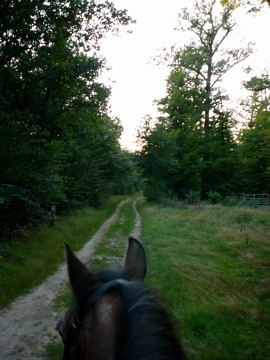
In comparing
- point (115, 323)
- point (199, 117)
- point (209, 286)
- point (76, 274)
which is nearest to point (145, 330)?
point (115, 323)

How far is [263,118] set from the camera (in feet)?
20.2

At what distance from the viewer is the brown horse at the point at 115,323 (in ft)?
2.97

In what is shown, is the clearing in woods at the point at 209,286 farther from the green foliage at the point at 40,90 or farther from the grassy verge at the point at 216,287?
the green foliage at the point at 40,90

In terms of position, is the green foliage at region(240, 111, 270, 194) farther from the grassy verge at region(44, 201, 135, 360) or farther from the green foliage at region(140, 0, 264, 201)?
the green foliage at region(140, 0, 264, 201)

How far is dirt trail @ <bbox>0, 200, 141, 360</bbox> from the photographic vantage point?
3.81m

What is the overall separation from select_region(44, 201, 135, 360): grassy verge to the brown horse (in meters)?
0.22

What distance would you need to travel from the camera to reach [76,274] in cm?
134

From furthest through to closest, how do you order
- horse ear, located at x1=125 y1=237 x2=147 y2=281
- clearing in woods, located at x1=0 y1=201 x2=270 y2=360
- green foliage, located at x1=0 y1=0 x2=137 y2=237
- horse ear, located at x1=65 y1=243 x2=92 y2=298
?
green foliage, located at x1=0 y1=0 x2=137 y2=237 < clearing in woods, located at x1=0 y1=201 x2=270 y2=360 < horse ear, located at x1=125 y1=237 x2=147 y2=281 < horse ear, located at x1=65 y1=243 x2=92 y2=298

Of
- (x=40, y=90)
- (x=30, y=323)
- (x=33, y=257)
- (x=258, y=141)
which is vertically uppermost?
(x=40, y=90)

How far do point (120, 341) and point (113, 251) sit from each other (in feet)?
28.6

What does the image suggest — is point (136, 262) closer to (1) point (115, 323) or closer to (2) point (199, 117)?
(1) point (115, 323)

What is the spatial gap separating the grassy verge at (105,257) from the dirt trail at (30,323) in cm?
15

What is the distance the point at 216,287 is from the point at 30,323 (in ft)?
12.2

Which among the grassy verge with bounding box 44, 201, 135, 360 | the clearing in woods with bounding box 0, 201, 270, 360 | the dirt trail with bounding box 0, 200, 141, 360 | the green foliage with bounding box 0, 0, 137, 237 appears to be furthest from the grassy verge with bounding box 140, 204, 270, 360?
the green foliage with bounding box 0, 0, 137, 237
